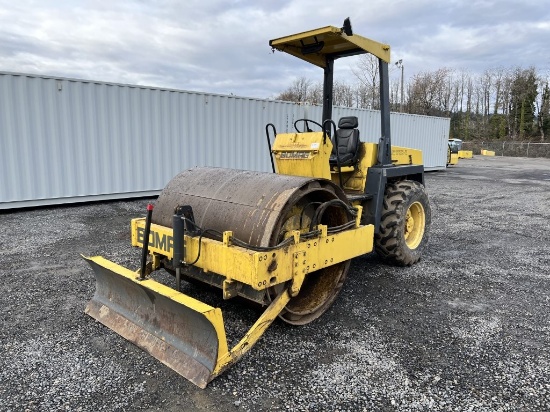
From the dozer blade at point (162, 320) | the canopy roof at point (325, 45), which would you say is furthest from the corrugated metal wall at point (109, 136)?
the dozer blade at point (162, 320)

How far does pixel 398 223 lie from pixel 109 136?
24.3ft

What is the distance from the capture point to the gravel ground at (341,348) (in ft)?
8.93

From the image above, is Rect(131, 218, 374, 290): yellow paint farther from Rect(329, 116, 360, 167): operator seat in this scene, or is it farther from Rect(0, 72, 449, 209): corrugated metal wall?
Rect(0, 72, 449, 209): corrugated metal wall

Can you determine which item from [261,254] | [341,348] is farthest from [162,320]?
[341,348]

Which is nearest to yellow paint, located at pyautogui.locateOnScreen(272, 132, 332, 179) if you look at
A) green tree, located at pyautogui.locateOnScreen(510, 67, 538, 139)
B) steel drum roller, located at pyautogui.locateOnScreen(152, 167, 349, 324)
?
steel drum roller, located at pyautogui.locateOnScreen(152, 167, 349, 324)

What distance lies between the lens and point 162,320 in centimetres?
323

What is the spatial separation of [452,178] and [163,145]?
12795mm

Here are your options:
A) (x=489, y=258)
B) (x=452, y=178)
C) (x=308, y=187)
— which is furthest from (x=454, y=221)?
(x=452, y=178)

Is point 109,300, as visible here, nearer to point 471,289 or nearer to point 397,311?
point 397,311

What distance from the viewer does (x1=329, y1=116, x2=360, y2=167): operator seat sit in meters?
5.13

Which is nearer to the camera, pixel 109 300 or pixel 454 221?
pixel 109 300

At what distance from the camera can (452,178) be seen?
719 inches

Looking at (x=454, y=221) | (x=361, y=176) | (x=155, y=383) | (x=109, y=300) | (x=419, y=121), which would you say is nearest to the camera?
(x=155, y=383)

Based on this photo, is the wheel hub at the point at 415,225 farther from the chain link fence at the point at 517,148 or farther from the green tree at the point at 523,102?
the green tree at the point at 523,102
